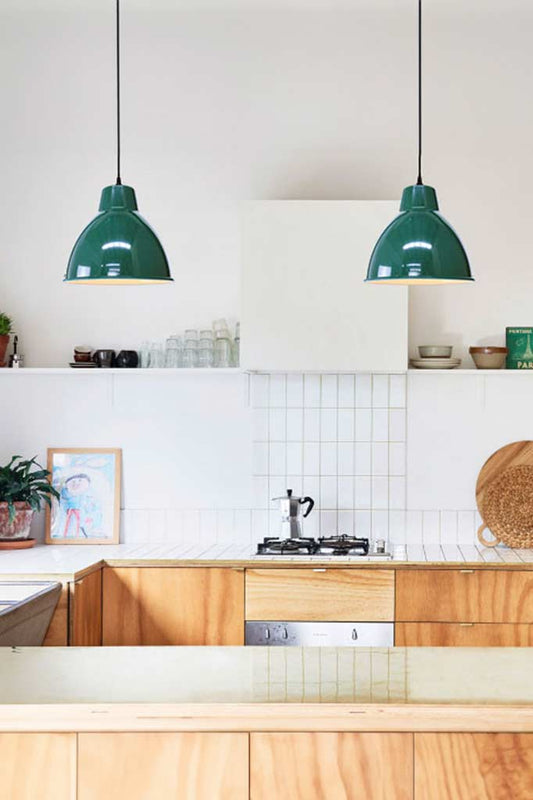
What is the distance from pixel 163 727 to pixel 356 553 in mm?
2574

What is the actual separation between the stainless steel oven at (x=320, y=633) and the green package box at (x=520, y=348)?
53.2 inches

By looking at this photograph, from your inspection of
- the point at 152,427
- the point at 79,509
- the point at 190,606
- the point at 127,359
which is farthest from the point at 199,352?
the point at 190,606

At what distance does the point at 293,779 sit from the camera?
2029 mm

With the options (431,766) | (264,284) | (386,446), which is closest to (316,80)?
(264,284)

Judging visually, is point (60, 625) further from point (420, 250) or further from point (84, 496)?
point (420, 250)

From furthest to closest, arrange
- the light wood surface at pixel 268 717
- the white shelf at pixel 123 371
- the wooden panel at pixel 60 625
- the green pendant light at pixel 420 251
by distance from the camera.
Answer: the white shelf at pixel 123 371
the wooden panel at pixel 60 625
the green pendant light at pixel 420 251
the light wood surface at pixel 268 717

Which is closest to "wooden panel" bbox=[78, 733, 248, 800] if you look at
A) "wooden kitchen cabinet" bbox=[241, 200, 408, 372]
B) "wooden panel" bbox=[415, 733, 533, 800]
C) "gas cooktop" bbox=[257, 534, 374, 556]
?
"wooden panel" bbox=[415, 733, 533, 800]

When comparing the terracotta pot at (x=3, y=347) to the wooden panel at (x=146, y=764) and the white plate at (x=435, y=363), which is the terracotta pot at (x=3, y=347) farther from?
the wooden panel at (x=146, y=764)

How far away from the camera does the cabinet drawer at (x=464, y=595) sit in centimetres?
426

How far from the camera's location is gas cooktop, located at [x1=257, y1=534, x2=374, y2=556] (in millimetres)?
4504

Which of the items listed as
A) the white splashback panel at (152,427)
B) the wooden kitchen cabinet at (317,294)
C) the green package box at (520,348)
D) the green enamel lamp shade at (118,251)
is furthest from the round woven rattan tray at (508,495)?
the green enamel lamp shade at (118,251)

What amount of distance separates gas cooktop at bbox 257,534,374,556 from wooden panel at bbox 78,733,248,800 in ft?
8.07

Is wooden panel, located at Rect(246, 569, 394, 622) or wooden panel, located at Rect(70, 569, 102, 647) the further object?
wooden panel, located at Rect(246, 569, 394, 622)

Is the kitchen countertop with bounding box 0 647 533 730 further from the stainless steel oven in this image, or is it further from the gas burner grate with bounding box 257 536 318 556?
the gas burner grate with bounding box 257 536 318 556
